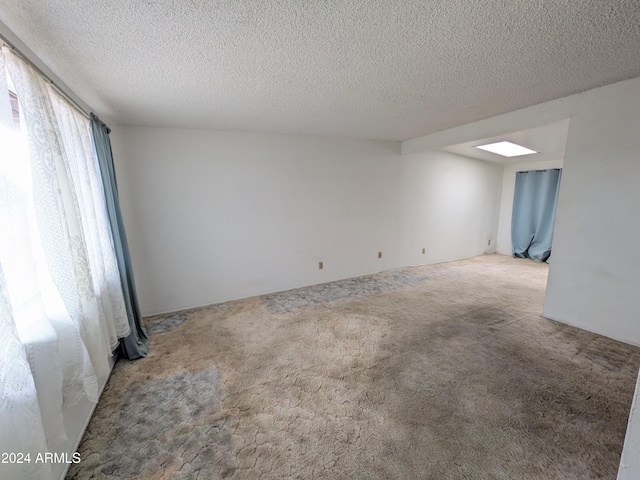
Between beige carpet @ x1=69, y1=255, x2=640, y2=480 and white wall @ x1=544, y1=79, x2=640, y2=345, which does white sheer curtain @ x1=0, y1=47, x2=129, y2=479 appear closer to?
beige carpet @ x1=69, y1=255, x2=640, y2=480

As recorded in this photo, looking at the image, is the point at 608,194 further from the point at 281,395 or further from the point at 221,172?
the point at 221,172

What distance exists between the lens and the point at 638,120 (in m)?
2.15

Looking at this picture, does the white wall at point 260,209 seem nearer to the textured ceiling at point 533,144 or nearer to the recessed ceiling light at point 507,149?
the textured ceiling at point 533,144

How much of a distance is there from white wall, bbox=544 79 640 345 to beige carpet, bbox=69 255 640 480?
0.99 feet

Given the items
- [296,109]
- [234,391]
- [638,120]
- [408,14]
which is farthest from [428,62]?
[234,391]

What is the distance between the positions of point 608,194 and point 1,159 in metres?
4.16

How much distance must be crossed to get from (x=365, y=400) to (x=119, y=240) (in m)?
2.39

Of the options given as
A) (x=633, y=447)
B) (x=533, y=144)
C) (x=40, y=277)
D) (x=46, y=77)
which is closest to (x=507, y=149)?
(x=533, y=144)

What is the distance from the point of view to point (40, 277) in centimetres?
126

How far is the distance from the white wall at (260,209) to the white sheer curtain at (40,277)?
1.23m

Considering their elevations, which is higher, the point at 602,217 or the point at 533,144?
the point at 533,144

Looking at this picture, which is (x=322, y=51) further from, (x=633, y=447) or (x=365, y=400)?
(x=365, y=400)

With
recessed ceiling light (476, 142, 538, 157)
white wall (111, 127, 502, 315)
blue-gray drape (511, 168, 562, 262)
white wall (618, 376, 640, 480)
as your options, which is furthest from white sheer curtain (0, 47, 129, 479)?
blue-gray drape (511, 168, 562, 262)

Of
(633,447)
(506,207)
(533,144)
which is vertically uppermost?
(533,144)
